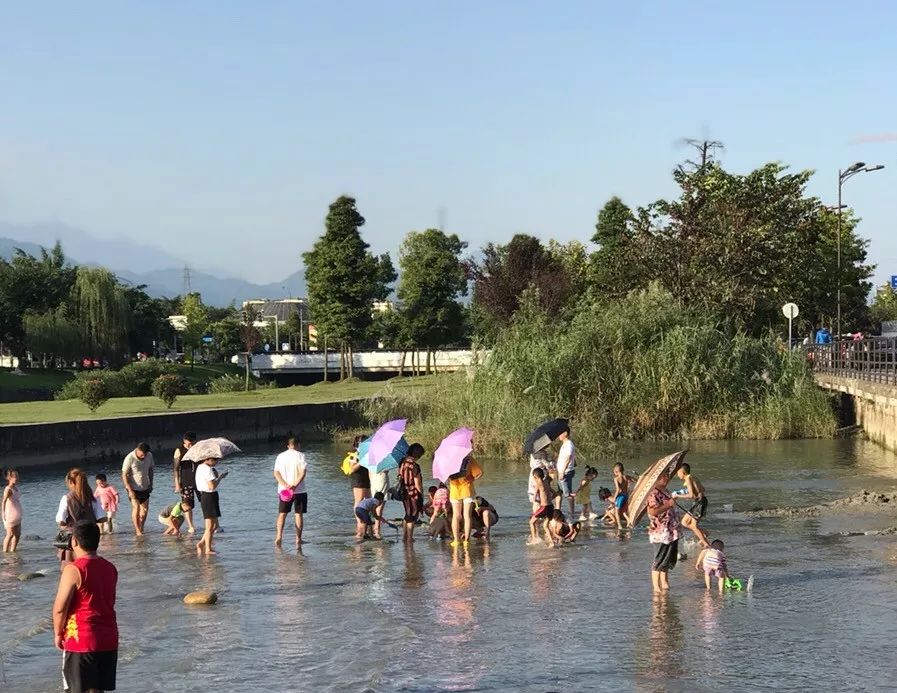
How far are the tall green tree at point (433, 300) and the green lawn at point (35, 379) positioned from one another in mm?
23363

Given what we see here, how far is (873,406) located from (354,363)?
5840 centimetres

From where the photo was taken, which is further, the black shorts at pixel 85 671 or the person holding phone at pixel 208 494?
the person holding phone at pixel 208 494

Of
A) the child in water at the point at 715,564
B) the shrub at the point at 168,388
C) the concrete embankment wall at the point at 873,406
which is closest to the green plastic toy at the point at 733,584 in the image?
the child in water at the point at 715,564

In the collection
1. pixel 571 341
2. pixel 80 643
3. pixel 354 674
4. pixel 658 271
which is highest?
pixel 658 271

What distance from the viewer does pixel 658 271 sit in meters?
55.7

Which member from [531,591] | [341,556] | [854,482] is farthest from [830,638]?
[854,482]

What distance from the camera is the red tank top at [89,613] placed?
8.61 m

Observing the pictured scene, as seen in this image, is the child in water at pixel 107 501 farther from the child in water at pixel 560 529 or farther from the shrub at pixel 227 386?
the shrub at pixel 227 386

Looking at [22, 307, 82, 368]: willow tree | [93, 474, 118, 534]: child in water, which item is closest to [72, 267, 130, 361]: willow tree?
[22, 307, 82, 368]: willow tree

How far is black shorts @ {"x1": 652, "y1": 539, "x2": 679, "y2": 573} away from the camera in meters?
14.6

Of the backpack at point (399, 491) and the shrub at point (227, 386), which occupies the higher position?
the shrub at point (227, 386)

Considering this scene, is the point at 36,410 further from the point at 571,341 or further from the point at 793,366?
the point at 793,366

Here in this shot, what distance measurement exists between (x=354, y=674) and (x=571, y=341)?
1181 inches

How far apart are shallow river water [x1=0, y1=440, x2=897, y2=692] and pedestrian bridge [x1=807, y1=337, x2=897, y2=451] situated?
1310cm
